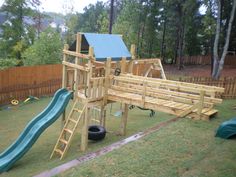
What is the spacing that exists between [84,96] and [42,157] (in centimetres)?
243

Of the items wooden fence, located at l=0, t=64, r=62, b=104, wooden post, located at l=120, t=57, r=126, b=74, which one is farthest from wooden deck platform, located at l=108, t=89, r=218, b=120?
wooden fence, located at l=0, t=64, r=62, b=104

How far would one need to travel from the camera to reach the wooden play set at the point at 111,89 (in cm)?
862

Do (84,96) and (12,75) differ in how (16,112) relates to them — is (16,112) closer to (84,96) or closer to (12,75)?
(12,75)

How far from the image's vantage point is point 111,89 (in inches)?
415

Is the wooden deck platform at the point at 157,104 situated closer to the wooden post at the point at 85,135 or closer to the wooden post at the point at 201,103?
the wooden post at the point at 201,103

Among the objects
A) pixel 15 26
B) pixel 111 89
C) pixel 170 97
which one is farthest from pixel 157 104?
pixel 15 26

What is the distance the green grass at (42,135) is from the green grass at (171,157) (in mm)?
2204

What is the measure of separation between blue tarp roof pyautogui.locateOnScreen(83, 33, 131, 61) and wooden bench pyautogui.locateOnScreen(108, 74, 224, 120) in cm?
91

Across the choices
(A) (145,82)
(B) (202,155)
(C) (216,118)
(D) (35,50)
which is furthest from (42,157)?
(D) (35,50)

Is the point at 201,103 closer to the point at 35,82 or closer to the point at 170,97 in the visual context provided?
the point at 170,97

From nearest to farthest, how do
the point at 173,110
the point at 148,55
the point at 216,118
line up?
the point at 173,110
the point at 216,118
the point at 148,55

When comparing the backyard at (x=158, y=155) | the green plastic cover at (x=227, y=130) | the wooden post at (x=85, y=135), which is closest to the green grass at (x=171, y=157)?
the backyard at (x=158, y=155)

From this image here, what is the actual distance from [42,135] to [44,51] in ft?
38.2

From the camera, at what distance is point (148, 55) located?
3441 cm
